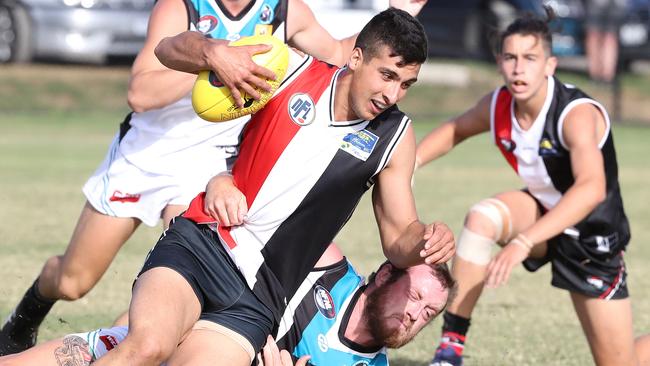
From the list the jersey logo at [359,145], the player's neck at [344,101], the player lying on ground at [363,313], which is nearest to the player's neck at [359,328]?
the player lying on ground at [363,313]

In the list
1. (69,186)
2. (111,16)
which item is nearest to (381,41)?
(69,186)

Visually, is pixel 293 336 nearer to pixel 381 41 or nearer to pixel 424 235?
pixel 424 235

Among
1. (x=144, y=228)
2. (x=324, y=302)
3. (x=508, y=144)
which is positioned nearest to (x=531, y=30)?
(x=508, y=144)

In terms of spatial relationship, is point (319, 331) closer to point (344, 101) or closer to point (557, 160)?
point (344, 101)

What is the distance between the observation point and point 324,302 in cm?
457

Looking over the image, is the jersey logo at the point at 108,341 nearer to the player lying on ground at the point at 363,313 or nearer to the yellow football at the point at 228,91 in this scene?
the player lying on ground at the point at 363,313

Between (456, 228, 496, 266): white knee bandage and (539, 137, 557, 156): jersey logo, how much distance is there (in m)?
0.48

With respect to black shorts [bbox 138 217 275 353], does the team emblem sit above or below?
below

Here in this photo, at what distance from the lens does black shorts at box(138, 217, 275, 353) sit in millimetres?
4070

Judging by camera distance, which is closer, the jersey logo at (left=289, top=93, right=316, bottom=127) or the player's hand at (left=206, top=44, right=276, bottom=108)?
the player's hand at (left=206, top=44, right=276, bottom=108)

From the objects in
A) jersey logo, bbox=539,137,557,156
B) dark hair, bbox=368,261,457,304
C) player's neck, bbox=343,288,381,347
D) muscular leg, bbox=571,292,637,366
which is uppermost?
jersey logo, bbox=539,137,557,156

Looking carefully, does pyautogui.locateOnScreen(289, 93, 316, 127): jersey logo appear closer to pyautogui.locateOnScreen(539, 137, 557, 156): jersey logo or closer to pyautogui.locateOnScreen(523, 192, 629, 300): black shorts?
pyautogui.locateOnScreen(539, 137, 557, 156): jersey logo

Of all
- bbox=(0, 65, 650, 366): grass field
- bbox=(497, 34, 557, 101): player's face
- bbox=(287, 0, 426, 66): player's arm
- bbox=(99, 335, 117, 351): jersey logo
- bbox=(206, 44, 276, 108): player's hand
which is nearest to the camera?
bbox=(206, 44, 276, 108): player's hand

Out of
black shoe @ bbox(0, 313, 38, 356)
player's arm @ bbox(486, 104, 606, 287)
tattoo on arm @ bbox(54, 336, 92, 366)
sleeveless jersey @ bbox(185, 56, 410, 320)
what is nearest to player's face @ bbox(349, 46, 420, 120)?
sleeveless jersey @ bbox(185, 56, 410, 320)
